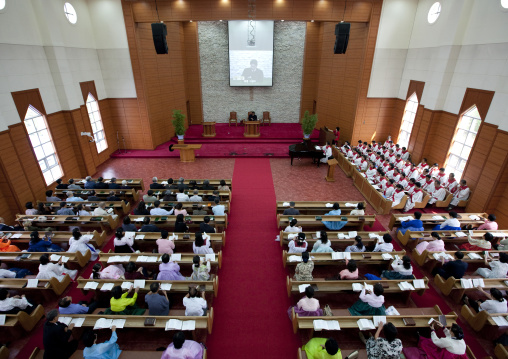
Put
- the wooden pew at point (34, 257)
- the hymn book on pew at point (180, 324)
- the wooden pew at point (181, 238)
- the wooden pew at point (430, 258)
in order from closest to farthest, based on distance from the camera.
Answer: the hymn book on pew at point (180, 324)
the wooden pew at point (34, 257)
the wooden pew at point (430, 258)
the wooden pew at point (181, 238)

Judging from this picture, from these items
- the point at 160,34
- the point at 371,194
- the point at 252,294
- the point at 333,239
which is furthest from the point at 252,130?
the point at 252,294

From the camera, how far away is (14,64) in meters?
9.07

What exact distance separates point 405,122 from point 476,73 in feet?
14.7

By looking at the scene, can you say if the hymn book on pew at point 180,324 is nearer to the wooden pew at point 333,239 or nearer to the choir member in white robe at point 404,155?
the wooden pew at point 333,239

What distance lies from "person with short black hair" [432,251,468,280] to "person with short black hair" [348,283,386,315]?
234 cm

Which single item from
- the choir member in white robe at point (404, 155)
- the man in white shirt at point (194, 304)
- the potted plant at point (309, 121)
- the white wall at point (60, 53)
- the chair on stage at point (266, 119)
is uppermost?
the white wall at point (60, 53)

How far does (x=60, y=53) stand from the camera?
429 inches

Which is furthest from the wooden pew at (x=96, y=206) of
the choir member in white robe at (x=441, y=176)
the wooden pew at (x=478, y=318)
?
the choir member in white robe at (x=441, y=176)

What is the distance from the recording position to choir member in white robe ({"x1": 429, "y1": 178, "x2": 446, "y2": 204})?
402 inches

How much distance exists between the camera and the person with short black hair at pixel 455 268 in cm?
615

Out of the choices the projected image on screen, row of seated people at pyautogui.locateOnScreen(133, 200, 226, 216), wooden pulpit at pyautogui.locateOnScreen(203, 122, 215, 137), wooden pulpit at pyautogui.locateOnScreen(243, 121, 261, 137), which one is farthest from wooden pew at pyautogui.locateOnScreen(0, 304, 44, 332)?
the projected image on screen

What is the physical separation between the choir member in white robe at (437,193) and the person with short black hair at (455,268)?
180 inches

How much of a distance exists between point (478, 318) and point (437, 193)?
6.02 metres

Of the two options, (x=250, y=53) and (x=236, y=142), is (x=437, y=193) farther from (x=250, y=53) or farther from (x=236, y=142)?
(x=250, y=53)
